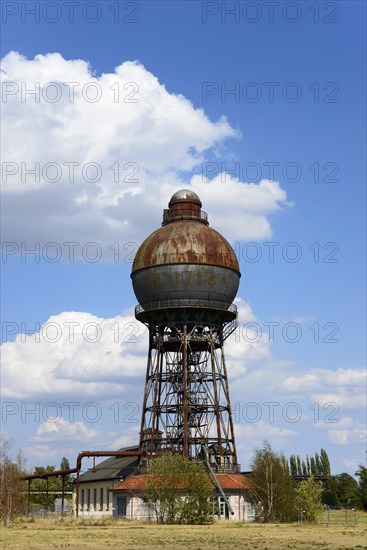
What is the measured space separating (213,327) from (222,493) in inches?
513

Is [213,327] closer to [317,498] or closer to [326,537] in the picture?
[317,498]

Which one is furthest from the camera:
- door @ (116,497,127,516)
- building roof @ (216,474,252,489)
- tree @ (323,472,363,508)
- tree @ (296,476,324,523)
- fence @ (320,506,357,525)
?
tree @ (323,472,363,508)

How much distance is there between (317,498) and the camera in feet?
184

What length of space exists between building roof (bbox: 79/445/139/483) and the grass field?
16657 mm

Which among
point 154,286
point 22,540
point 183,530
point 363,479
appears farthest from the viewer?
point 363,479

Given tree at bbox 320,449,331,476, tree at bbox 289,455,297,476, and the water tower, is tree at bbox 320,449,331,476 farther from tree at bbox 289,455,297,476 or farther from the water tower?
the water tower

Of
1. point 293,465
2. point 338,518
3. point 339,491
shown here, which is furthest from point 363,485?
point 293,465

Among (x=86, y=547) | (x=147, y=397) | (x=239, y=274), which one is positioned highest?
(x=239, y=274)

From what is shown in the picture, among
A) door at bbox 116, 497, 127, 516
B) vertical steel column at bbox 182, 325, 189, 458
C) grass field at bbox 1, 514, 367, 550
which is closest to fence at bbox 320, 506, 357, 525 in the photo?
grass field at bbox 1, 514, 367, 550

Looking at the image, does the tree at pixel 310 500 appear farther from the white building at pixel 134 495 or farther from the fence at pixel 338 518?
the white building at pixel 134 495

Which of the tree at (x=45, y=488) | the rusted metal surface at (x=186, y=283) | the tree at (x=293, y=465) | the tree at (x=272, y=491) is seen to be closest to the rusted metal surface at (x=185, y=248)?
the rusted metal surface at (x=186, y=283)

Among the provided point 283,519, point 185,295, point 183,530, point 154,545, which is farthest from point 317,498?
point 154,545

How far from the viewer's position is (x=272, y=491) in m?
58.1

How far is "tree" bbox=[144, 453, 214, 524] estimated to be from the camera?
2114 inches
